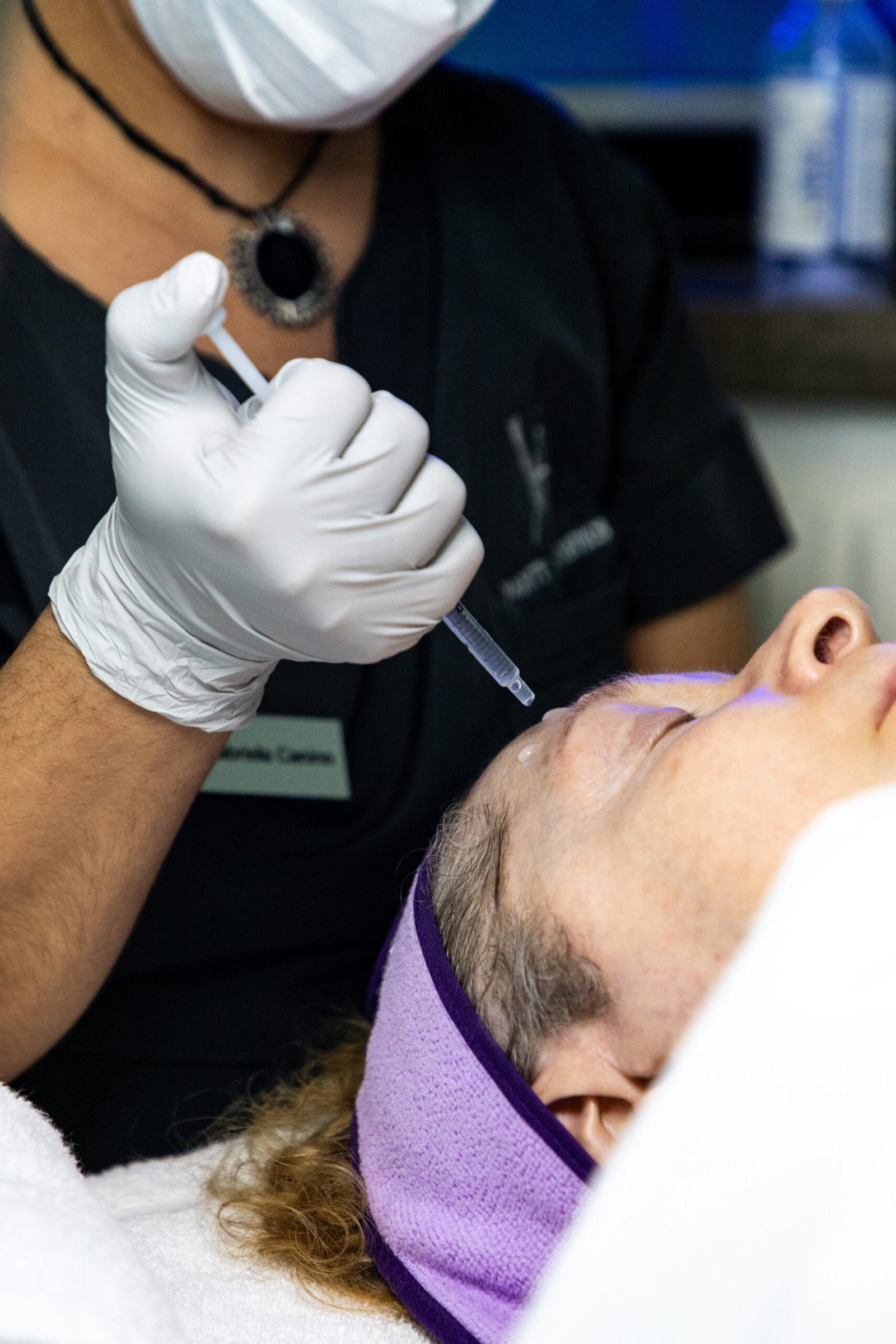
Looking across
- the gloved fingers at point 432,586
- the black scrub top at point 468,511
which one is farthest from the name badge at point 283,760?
the gloved fingers at point 432,586

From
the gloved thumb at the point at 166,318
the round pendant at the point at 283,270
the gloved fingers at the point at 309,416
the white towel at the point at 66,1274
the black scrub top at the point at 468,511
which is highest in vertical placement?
the gloved thumb at the point at 166,318

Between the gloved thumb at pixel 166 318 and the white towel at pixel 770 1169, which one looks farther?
the gloved thumb at pixel 166 318

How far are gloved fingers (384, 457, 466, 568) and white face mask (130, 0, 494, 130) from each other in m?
0.45

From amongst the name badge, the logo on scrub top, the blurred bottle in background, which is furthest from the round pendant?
the blurred bottle in background

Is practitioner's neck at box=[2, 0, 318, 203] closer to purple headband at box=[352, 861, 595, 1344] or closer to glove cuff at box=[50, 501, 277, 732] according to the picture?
glove cuff at box=[50, 501, 277, 732]

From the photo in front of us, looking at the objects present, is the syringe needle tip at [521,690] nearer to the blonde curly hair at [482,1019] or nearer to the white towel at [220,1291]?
the blonde curly hair at [482,1019]

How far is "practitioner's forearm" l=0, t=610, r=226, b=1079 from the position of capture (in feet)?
2.84

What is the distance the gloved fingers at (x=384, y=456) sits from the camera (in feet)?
2.57

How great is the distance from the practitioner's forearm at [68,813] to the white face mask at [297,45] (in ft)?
1.64

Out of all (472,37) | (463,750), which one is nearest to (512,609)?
(463,750)

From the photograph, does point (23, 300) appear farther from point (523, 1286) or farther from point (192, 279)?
point (523, 1286)

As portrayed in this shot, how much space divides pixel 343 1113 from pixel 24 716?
399 millimetres

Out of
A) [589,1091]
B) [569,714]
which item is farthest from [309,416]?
[589,1091]

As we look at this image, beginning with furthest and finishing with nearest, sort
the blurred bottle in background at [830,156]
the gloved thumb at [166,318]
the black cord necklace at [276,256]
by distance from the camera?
the blurred bottle in background at [830,156] → the black cord necklace at [276,256] → the gloved thumb at [166,318]
